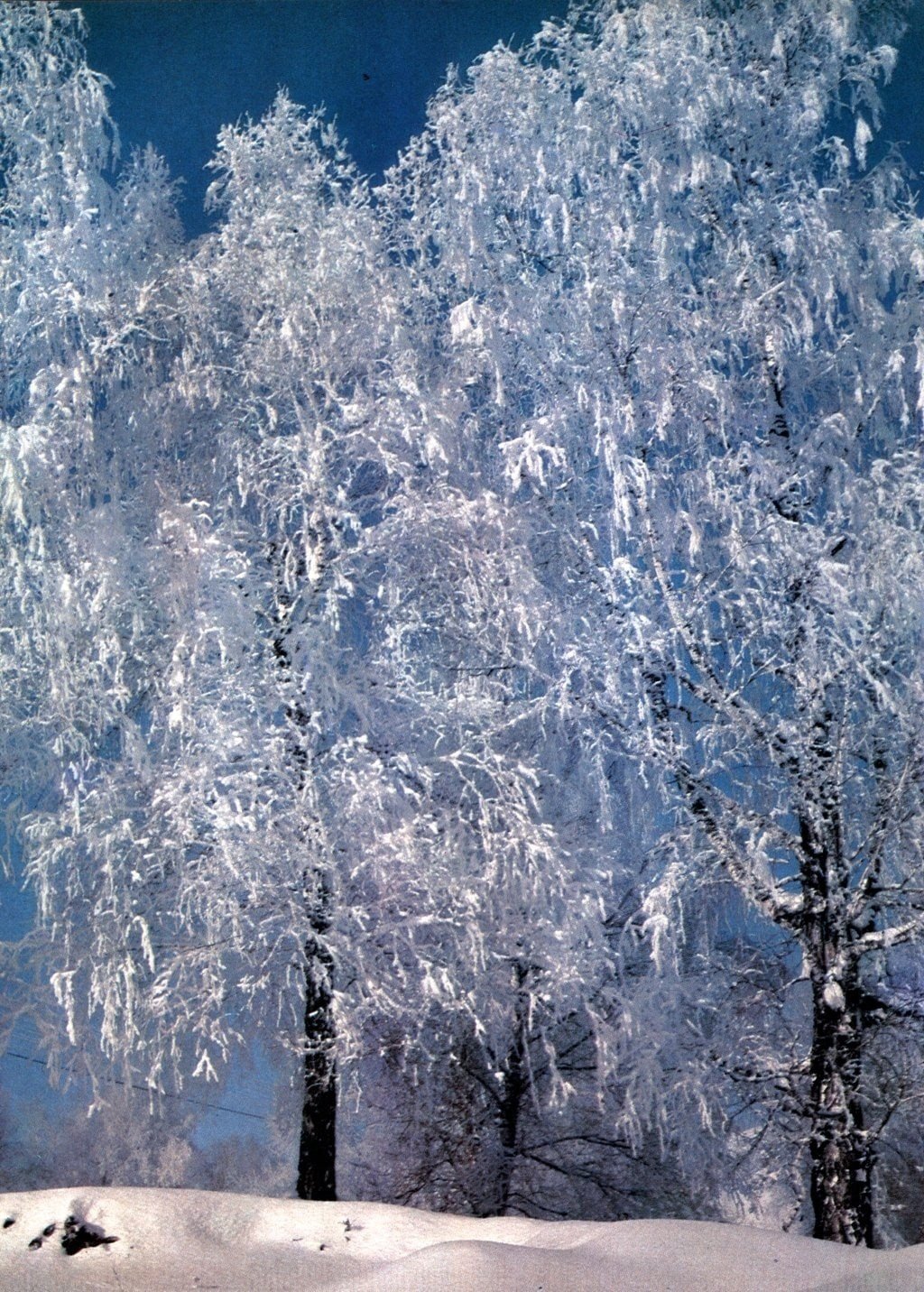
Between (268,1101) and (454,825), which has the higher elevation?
(454,825)

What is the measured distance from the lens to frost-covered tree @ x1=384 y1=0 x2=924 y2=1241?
155 inches

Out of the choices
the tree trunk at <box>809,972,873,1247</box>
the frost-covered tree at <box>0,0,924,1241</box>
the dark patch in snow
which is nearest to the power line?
the frost-covered tree at <box>0,0,924,1241</box>

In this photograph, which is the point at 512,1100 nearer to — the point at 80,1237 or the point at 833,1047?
the point at 833,1047

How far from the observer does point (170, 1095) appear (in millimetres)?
4027

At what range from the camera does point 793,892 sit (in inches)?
156

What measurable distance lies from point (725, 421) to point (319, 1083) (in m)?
2.71

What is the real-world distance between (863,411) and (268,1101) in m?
3.32

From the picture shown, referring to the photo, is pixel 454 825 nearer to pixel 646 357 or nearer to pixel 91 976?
pixel 91 976

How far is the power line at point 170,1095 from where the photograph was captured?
396 centimetres

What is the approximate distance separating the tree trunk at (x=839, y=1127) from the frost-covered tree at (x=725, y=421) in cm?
2

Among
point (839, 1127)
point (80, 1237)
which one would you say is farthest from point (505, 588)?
point (80, 1237)

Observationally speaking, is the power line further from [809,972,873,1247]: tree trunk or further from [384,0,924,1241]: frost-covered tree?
[809,972,873,1247]: tree trunk

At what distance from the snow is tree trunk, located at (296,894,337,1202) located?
960 mm

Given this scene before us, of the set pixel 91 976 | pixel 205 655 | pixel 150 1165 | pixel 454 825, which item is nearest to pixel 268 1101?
pixel 150 1165
